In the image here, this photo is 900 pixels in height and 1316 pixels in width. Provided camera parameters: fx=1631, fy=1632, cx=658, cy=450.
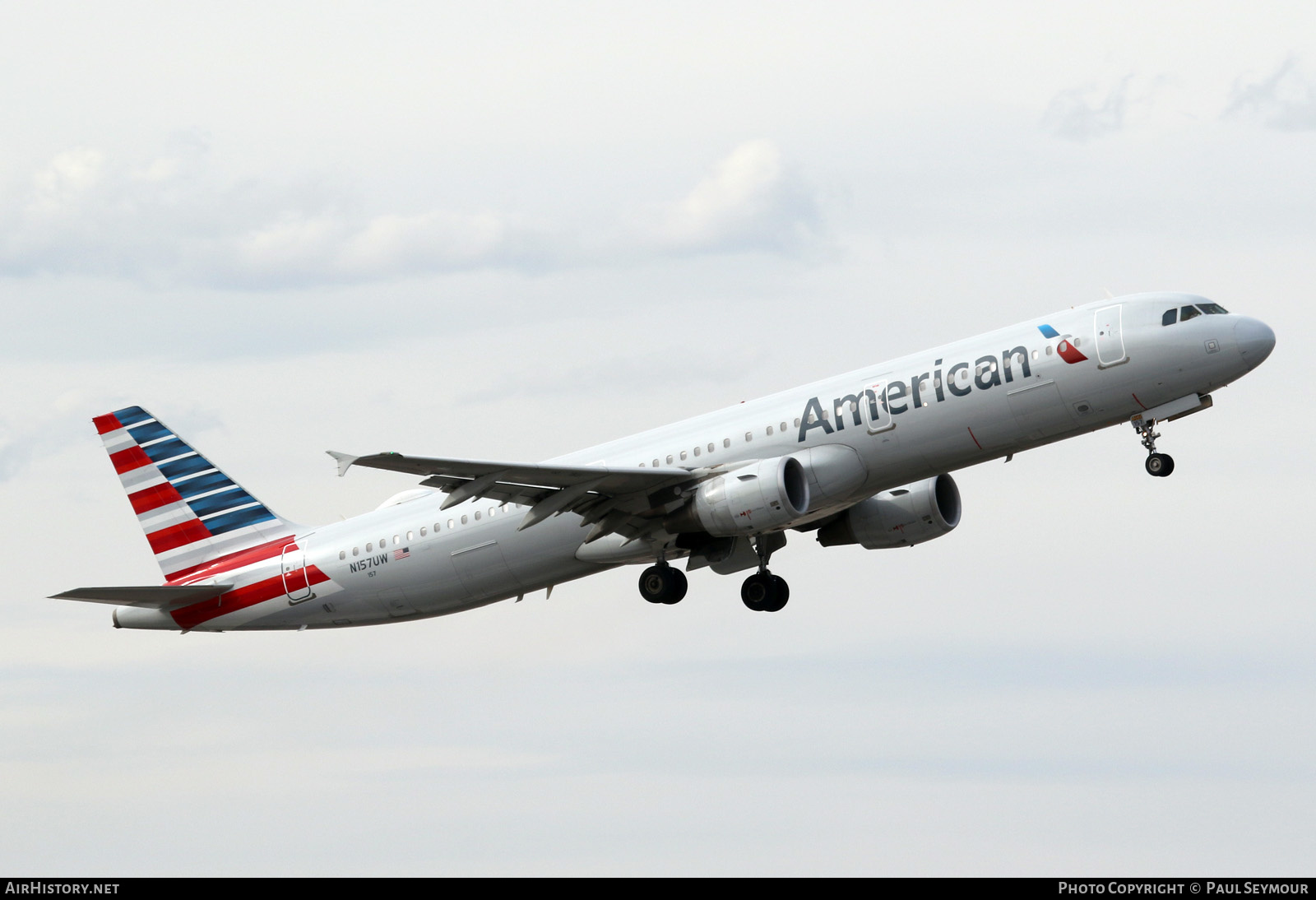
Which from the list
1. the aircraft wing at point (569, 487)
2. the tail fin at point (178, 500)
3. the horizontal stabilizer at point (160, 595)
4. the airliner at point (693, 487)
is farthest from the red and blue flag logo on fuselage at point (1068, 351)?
the horizontal stabilizer at point (160, 595)

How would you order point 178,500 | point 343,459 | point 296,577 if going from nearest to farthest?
point 343,459
point 296,577
point 178,500

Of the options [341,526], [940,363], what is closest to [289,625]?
[341,526]

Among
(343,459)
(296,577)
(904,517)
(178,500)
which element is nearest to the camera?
(343,459)

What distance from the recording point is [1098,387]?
3628cm

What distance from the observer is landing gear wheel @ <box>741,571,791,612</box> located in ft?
145

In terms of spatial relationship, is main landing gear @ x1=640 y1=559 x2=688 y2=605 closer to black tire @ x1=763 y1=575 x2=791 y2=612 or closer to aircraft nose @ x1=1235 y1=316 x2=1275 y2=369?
black tire @ x1=763 y1=575 x2=791 y2=612

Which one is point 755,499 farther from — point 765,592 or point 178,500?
point 178,500

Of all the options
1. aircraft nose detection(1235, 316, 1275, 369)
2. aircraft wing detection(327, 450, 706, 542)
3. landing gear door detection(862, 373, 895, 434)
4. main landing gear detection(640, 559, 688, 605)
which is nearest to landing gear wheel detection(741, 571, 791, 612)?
main landing gear detection(640, 559, 688, 605)

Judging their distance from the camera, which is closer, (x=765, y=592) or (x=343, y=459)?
(x=343, y=459)

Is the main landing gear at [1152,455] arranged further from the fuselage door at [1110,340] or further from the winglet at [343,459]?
the winglet at [343,459]

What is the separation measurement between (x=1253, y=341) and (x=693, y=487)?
13.1m

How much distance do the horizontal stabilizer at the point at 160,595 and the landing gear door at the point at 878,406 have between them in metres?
19.3

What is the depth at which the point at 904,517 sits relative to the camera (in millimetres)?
43844

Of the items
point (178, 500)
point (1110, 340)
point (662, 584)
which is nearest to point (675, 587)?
point (662, 584)
